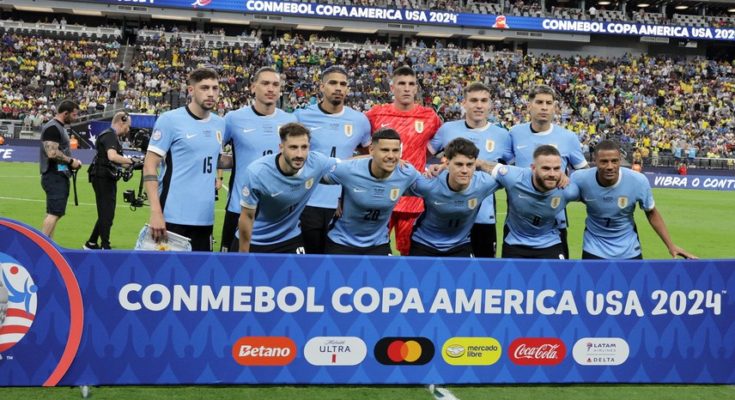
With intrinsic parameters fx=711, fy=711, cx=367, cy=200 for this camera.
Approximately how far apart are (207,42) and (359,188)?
45246 millimetres

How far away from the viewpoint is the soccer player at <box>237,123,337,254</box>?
5.41 meters

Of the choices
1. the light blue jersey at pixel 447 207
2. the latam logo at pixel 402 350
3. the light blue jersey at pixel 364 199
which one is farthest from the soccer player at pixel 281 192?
the latam logo at pixel 402 350

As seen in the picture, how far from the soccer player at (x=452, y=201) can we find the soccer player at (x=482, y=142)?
2.13 ft

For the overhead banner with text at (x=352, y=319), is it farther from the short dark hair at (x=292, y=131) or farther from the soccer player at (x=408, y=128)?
the soccer player at (x=408, y=128)

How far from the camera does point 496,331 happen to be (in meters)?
5.03

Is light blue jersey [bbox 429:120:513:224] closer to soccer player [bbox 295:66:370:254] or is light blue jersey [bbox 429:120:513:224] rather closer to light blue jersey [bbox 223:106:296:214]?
soccer player [bbox 295:66:370:254]

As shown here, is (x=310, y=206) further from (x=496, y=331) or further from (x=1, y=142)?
(x=1, y=142)

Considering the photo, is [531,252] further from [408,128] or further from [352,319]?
[352,319]

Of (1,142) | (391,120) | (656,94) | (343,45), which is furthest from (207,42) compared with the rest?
(391,120)

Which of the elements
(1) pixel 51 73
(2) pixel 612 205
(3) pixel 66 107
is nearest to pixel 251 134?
(2) pixel 612 205

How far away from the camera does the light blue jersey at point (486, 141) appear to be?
6738 mm

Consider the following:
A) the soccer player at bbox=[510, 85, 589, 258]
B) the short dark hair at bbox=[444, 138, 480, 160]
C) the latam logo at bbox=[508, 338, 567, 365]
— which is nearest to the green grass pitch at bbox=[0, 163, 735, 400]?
the latam logo at bbox=[508, 338, 567, 365]

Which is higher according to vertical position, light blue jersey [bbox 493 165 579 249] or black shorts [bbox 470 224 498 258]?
light blue jersey [bbox 493 165 579 249]

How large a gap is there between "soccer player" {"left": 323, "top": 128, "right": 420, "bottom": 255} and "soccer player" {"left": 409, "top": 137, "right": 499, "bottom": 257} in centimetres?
23
